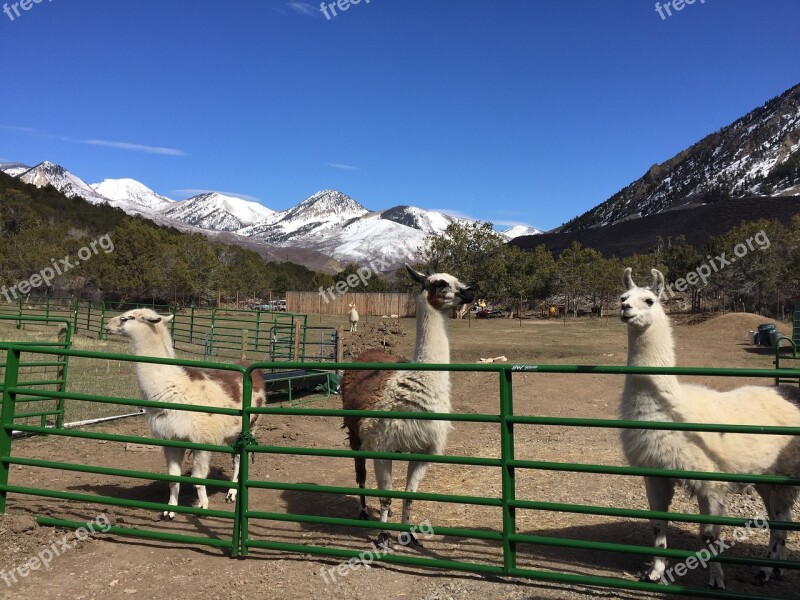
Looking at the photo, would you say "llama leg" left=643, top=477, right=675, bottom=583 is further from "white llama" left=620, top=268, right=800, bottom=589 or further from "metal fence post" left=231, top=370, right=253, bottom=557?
"metal fence post" left=231, top=370, right=253, bottom=557

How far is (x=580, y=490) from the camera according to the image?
6766 mm

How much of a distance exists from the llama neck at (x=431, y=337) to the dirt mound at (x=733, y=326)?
108 feet

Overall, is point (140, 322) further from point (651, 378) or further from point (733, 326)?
point (733, 326)

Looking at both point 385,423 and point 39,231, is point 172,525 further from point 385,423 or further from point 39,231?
point 39,231

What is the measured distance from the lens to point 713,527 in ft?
13.7

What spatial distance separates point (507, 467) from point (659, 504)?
3.82ft

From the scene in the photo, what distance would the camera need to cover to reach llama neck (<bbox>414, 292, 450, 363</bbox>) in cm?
548

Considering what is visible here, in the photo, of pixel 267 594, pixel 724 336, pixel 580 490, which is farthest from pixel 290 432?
pixel 724 336

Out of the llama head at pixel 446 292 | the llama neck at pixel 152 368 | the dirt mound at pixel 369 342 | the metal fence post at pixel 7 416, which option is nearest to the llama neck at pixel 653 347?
the llama head at pixel 446 292

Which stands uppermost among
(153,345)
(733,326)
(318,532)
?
(733,326)
